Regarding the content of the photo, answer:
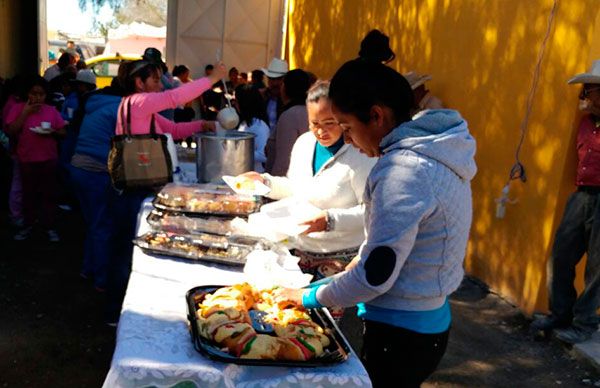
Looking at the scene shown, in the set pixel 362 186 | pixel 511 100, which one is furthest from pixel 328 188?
pixel 511 100

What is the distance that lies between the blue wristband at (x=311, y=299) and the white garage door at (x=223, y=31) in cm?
989

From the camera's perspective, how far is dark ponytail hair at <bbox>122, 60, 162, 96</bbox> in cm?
354

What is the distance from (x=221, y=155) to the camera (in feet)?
11.8

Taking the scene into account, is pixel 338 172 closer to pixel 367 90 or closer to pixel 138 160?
pixel 367 90

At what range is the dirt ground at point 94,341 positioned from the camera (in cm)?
344

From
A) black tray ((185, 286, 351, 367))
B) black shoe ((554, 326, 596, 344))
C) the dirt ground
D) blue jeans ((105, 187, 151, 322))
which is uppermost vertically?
black tray ((185, 286, 351, 367))

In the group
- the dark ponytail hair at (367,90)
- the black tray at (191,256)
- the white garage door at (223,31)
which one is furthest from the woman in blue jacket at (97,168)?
the white garage door at (223,31)

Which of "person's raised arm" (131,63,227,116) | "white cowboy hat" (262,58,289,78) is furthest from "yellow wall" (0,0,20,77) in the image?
"person's raised arm" (131,63,227,116)

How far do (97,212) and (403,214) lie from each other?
11.3 feet

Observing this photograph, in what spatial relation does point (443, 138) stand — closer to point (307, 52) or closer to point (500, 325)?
point (500, 325)

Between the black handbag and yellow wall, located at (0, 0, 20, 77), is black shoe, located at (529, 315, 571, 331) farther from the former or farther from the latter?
yellow wall, located at (0, 0, 20, 77)

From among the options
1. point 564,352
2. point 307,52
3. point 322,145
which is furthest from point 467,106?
point 307,52

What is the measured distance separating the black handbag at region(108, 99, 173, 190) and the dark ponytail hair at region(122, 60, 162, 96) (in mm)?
211

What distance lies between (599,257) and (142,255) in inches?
115
